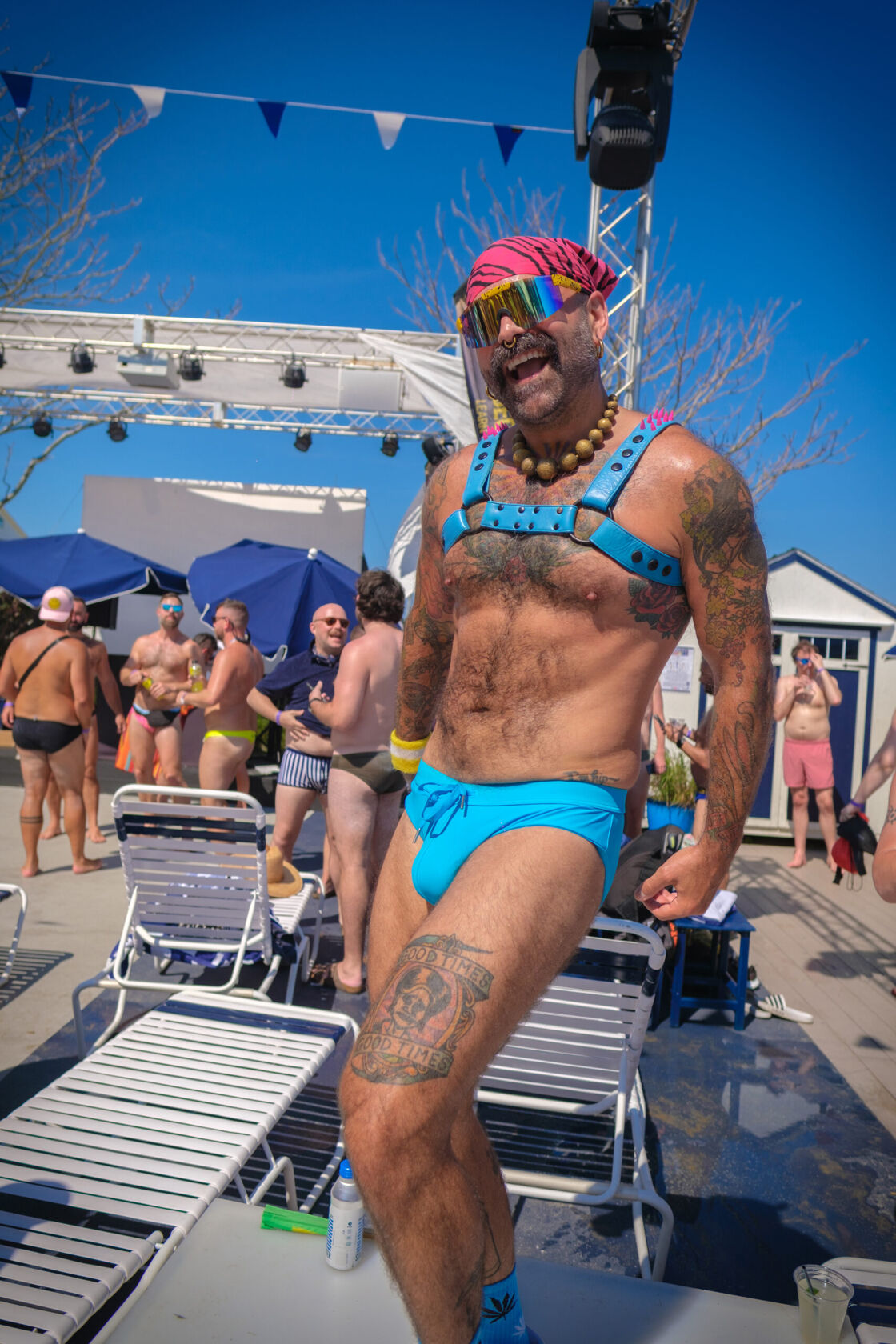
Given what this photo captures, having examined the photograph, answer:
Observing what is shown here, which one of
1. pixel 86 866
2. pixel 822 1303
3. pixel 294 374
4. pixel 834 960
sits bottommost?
pixel 834 960

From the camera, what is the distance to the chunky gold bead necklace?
1935 millimetres

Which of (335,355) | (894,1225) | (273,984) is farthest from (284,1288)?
(335,355)

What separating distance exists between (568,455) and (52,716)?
567 centimetres

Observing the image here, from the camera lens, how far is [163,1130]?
2383mm

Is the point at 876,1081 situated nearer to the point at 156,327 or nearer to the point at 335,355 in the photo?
the point at 335,355

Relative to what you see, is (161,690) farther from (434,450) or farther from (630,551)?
(630,551)

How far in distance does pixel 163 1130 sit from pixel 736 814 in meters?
1.69

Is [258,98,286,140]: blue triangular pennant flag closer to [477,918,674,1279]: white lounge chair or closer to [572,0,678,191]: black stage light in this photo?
[572,0,678,191]: black stage light

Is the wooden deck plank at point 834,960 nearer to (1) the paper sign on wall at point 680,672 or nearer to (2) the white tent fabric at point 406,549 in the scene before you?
(1) the paper sign on wall at point 680,672

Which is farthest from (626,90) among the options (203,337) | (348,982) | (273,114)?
(203,337)

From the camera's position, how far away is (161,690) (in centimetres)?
802

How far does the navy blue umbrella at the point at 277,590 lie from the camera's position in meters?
10.4

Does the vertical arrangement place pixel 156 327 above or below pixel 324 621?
above

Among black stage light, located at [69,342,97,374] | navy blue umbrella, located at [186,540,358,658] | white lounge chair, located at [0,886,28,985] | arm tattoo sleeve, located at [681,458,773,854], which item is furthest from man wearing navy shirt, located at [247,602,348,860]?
black stage light, located at [69,342,97,374]
